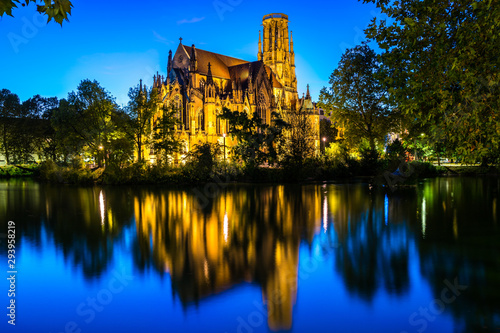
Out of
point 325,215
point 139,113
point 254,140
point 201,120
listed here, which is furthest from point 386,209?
point 201,120

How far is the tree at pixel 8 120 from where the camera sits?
2975 inches

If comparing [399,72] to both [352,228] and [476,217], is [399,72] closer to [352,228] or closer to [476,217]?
[352,228]

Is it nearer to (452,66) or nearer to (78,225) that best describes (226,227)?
(78,225)

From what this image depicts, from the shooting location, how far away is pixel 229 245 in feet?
35.1

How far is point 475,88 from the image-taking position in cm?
1155

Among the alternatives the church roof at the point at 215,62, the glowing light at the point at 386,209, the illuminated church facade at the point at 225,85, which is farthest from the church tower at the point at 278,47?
the glowing light at the point at 386,209

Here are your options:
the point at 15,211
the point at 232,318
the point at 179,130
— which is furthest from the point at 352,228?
the point at 179,130

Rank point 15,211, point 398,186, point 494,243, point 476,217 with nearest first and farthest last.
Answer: point 494,243, point 476,217, point 15,211, point 398,186

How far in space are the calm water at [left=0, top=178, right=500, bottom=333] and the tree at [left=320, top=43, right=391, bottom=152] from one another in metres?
26.2

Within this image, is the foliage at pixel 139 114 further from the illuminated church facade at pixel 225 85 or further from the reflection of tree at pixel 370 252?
the reflection of tree at pixel 370 252

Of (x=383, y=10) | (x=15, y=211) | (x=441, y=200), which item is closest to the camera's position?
(x=383, y=10)

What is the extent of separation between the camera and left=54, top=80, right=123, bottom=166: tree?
3850cm

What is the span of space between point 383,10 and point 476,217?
798cm

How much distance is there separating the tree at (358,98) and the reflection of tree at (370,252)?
25.6 meters
